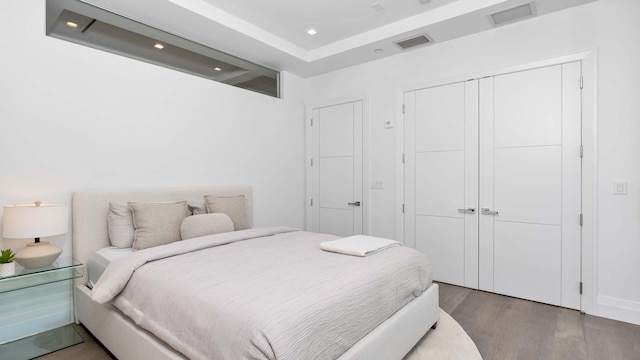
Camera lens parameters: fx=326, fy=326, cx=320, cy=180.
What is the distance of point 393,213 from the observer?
3.98 meters

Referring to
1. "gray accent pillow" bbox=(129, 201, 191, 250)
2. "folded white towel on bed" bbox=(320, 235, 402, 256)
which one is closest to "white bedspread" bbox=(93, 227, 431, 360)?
"folded white towel on bed" bbox=(320, 235, 402, 256)

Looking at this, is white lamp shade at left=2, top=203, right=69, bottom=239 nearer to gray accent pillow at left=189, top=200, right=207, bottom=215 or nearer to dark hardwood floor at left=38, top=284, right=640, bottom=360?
dark hardwood floor at left=38, top=284, right=640, bottom=360

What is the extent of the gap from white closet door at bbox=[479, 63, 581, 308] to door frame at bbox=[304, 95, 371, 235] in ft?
4.40

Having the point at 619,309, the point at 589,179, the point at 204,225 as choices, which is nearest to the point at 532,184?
the point at 589,179

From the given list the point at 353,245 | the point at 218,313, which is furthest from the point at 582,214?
the point at 218,313

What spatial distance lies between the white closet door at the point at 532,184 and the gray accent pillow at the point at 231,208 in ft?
8.07

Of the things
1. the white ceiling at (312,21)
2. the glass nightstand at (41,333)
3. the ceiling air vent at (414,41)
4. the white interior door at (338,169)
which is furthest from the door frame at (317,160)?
the glass nightstand at (41,333)

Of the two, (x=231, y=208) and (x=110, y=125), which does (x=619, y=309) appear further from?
(x=110, y=125)

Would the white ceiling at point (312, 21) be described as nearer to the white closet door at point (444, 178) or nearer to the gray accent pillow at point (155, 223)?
the white closet door at point (444, 178)

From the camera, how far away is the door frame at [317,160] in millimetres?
4172

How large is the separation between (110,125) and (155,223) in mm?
976

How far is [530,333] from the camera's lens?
2441mm

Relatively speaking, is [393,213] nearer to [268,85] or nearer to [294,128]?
[294,128]

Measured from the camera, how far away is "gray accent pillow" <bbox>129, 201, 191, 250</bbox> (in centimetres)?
259
